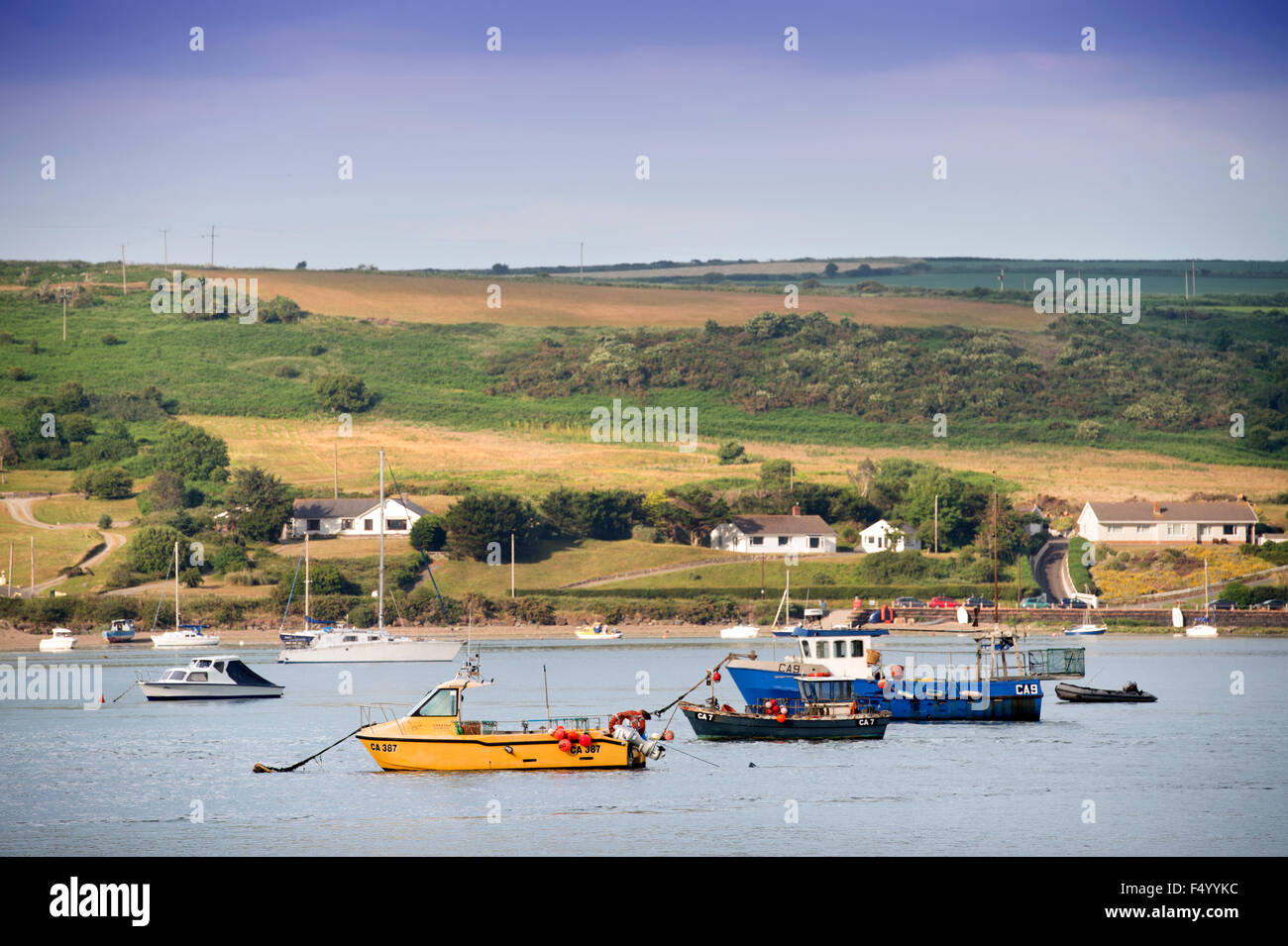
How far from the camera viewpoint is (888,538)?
14712cm

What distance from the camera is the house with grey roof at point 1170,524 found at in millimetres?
147000

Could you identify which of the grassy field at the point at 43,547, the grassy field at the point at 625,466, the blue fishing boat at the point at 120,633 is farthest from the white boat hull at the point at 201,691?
the grassy field at the point at 625,466

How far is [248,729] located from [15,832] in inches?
818

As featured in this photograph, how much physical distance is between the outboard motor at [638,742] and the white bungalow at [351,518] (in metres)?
106

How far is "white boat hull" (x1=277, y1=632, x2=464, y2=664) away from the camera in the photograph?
88000 millimetres

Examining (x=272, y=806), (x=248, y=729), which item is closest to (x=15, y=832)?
(x=272, y=806)

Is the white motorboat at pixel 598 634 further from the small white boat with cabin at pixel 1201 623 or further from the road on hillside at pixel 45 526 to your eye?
the road on hillside at pixel 45 526

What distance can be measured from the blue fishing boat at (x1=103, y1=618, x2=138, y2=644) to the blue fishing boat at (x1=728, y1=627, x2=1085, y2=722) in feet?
197

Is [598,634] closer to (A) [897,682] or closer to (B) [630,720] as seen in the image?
(A) [897,682]

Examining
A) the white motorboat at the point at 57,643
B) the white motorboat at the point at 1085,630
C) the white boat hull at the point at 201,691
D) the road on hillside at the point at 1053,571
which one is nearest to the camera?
the white boat hull at the point at 201,691

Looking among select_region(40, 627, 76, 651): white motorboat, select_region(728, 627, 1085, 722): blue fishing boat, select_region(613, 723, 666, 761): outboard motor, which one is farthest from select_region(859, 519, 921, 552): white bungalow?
select_region(613, 723, 666, 761): outboard motor

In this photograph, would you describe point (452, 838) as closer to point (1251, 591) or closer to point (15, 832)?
point (15, 832)

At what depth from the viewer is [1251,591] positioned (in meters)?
123

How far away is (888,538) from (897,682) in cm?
9137
